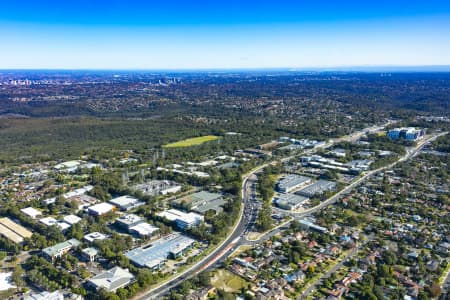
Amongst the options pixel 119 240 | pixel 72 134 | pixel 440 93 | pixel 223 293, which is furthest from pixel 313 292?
pixel 440 93

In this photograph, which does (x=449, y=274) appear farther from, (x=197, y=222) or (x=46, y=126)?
(x=46, y=126)

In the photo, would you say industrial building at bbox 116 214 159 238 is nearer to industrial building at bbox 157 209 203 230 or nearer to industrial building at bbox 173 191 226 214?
industrial building at bbox 157 209 203 230

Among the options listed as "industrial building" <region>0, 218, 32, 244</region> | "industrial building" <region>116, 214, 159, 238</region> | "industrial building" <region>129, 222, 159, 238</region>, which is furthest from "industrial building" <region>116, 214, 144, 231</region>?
"industrial building" <region>0, 218, 32, 244</region>

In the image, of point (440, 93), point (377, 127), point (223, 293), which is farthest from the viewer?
point (440, 93)

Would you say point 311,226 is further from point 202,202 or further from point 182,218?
point 182,218

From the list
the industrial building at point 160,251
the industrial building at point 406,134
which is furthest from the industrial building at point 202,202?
the industrial building at point 406,134

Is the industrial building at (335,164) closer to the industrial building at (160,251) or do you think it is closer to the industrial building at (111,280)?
the industrial building at (160,251)
